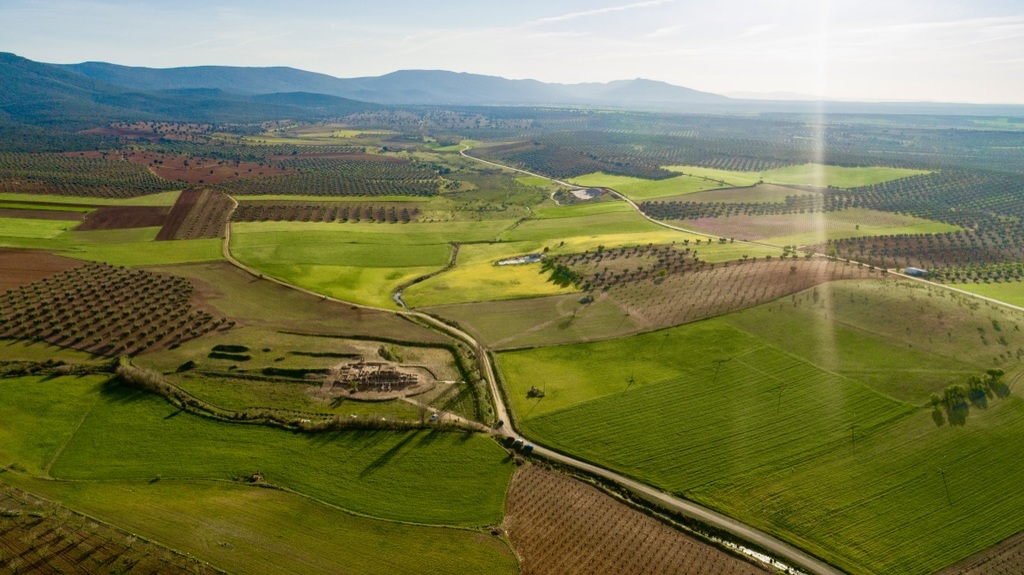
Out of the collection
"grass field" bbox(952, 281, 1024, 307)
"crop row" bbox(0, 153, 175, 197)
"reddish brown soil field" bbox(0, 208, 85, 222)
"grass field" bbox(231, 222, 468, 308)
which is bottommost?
"grass field" bbox(952, 281, 1024, 307)

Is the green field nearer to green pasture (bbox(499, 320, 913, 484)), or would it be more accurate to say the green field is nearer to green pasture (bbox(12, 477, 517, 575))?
green pasture (bbox(12, 477, 517, 575))

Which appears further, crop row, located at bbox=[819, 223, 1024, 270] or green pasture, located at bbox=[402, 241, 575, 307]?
crop row, located at bbox=[819, 223, 1024, 270]

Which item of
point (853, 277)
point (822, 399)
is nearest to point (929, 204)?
point (853, 277)

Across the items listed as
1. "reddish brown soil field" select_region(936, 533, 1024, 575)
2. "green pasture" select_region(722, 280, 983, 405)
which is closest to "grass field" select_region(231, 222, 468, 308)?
"green pasture" select_region(722, 280, 983, 405)

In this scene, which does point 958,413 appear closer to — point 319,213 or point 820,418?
point 820,418

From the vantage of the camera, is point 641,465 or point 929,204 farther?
point 929,204

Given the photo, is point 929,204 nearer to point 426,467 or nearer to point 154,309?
point 426,467

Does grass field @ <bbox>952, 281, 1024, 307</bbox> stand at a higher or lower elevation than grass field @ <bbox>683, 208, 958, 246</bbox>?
lower
